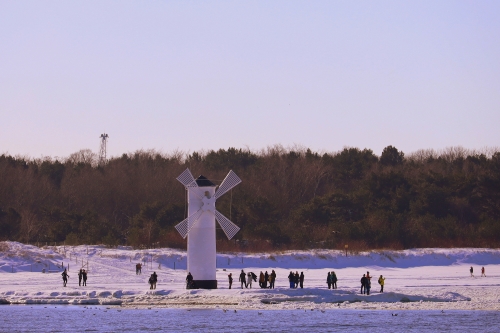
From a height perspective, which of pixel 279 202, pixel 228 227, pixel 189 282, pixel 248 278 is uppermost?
pixel 279 202

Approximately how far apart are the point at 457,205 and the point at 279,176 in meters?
21.6

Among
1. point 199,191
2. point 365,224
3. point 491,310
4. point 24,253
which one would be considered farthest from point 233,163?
point 491,310

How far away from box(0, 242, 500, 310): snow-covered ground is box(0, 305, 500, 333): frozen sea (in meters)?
1.60

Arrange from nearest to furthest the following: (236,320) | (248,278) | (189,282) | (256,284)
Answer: (236,320)
(189,282)
(248,278)
(256,284)

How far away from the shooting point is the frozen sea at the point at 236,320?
104 ft

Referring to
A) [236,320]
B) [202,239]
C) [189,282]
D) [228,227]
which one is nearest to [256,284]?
[228,227]

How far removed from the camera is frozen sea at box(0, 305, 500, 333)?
3170 cm

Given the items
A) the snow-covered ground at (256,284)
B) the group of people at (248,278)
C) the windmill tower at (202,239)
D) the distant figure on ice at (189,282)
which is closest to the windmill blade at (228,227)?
the snow-covered ground at (256,284)

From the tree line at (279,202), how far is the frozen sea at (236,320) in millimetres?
15391

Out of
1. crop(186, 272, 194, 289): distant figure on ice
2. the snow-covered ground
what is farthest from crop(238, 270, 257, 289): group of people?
crop(186, 272, 194, 289): distant figure on ice

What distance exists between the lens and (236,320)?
34.2 metres

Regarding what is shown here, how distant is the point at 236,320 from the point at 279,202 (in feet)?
162

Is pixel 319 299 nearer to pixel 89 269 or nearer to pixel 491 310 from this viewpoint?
pixel 491 310

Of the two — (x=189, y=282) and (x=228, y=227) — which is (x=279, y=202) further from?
(x=189, y=282)
